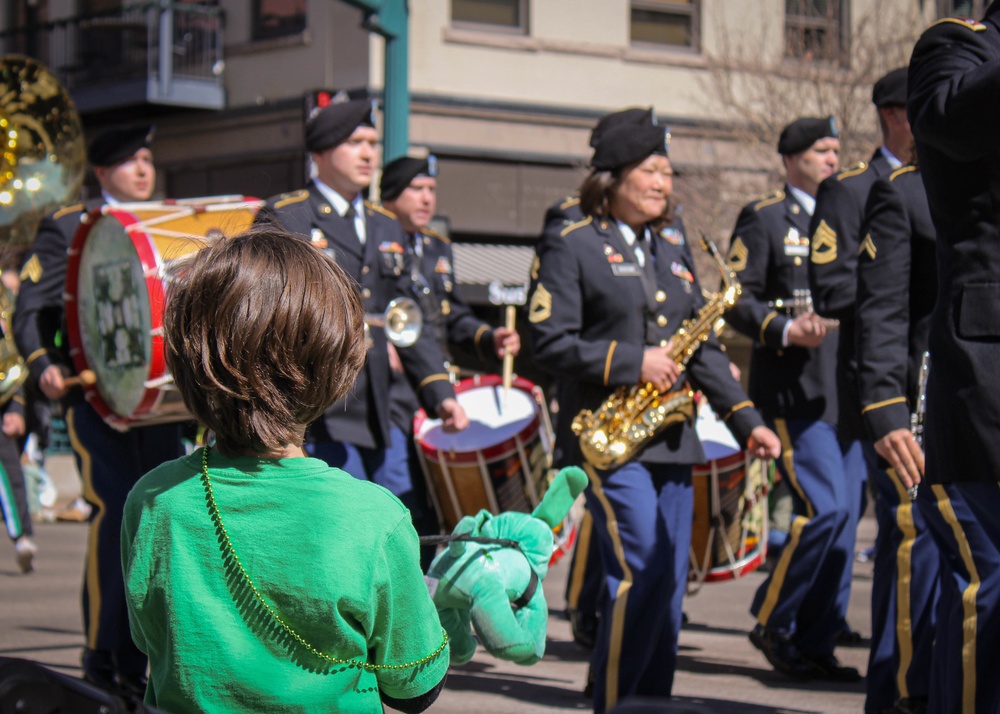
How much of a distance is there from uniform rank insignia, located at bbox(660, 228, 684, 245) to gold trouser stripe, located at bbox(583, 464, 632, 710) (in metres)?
1.06

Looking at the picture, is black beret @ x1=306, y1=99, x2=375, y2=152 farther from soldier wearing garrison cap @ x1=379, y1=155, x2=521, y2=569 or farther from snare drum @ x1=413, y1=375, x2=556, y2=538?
soldier wearing garrison cap @ x1=379, y1=155, x2=521, y2=569

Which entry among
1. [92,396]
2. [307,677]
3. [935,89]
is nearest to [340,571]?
[307,677]

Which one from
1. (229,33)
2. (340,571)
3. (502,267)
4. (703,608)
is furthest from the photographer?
(229,33)

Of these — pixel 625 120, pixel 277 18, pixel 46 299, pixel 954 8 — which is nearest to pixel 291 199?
pixel 46 299

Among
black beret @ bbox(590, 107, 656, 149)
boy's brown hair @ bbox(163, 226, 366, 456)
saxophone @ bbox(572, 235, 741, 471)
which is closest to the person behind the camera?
boy's brown hair @ bbox(163, 226, 366, 456)

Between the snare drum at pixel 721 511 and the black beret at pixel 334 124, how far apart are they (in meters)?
1.88

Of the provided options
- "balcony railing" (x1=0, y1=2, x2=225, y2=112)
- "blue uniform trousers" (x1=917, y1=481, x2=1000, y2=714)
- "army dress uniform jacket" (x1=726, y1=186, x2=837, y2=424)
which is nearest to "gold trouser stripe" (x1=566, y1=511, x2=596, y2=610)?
"army dress uniform jacket" (x1=726, y1=186, x2=837, y2=424)

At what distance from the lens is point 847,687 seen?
5.89 metres

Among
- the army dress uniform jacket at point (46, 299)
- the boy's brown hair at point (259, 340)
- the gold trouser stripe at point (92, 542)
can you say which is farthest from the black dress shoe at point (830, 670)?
the boy's brown hair at point (259, 340)

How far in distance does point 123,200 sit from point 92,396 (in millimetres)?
1157

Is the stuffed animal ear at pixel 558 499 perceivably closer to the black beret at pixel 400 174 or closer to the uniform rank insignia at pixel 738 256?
the uniform rank insignia at pixel 738 256

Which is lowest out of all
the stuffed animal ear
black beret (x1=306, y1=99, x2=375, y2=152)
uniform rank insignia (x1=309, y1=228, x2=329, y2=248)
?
the stuffed animal ear

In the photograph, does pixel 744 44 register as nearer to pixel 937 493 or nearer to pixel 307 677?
pixel 937 493

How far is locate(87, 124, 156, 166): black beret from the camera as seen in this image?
616 centimetres
